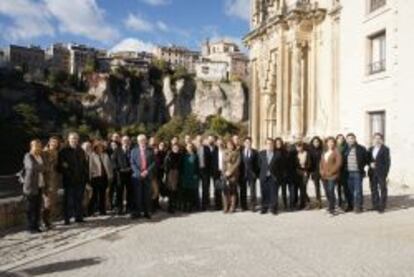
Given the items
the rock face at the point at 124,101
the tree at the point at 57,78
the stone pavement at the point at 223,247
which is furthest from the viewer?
the rock face at the point at 124,101

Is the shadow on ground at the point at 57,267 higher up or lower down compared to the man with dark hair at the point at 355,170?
lower down

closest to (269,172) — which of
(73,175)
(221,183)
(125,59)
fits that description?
(221,183)

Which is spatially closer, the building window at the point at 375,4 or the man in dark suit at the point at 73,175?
the man in dark suit at the point at 73,175

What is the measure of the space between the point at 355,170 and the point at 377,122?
9.14m

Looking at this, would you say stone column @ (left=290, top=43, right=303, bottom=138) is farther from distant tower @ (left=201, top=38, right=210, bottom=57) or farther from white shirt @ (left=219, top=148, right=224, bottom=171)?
distant tower @ (left=201, top=38, right=210, bottom=57)

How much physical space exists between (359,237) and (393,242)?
2.13ft

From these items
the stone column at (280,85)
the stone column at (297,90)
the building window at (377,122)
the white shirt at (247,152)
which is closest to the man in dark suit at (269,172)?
the white shirt at (247,152)

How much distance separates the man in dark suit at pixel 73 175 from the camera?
41.0 ft

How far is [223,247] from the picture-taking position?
32.3 ft

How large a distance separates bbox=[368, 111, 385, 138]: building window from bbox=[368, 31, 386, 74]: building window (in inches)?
58.0

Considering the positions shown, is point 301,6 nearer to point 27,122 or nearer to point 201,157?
point 201,157

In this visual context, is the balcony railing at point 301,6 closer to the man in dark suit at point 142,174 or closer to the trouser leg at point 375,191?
the trouser leg at point 375,191

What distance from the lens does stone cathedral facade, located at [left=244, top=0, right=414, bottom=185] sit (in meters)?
Answer: 19.8

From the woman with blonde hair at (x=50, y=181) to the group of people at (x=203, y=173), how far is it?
0.09 feet
